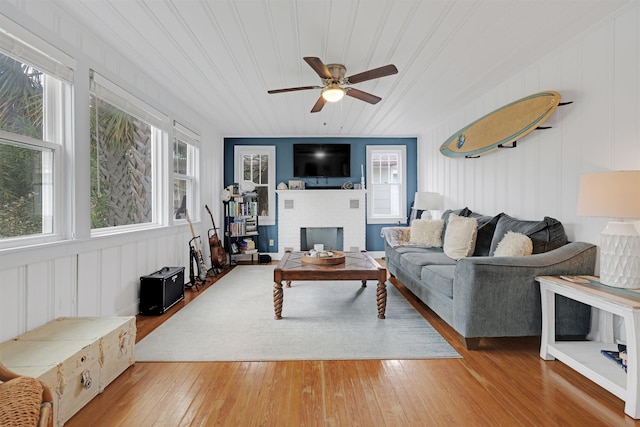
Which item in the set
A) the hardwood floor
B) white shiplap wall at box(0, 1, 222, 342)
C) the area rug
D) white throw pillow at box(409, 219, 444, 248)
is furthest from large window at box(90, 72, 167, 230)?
white throw pillow at box(409, 219, 444, 248)

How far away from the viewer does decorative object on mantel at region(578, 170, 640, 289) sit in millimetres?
1676

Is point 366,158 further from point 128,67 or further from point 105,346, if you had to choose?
point 105,346

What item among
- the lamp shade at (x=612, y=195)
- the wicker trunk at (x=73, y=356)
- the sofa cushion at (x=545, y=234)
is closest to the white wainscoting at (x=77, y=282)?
the wicker trunk at (x=73, y=356)

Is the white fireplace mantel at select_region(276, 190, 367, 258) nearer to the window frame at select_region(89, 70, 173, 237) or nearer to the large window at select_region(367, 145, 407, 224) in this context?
the large window at select_region(367, 145, 407, 224)

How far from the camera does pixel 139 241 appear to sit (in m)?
2.99

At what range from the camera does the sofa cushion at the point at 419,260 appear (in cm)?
303

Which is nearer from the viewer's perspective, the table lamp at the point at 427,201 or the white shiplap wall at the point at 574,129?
the white shiplap wall at the point at 574,129

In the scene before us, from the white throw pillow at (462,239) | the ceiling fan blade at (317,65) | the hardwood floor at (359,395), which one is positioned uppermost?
the ceiling fan blade at (317,65)

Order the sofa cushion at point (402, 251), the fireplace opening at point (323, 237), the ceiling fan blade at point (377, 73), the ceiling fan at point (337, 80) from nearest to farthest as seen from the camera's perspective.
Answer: the ceiling fan blade at point (377, 73), the ceiling fan at point (337, 80), the sofa cushion at point (402, 251), the fireplace opening at point (323, 237)

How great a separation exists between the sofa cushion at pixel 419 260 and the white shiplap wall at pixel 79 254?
2822 millimetres

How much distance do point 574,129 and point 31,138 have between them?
401 centimetres

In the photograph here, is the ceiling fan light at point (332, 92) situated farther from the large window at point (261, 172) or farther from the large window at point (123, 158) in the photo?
the large window at point (261, 172)

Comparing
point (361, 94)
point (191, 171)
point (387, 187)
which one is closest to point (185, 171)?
point (191, 171)

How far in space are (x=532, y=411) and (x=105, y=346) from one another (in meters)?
2.42
